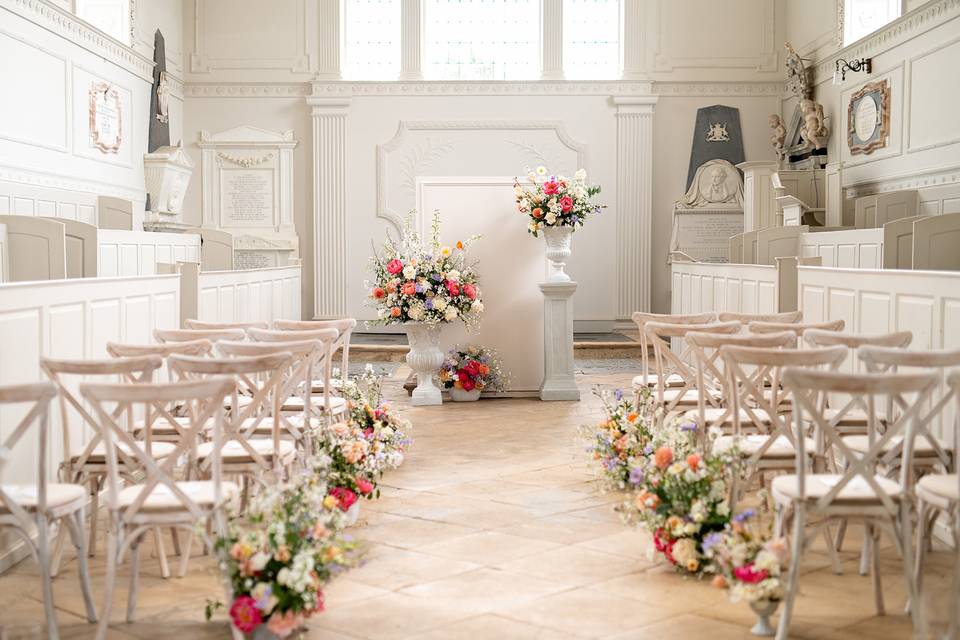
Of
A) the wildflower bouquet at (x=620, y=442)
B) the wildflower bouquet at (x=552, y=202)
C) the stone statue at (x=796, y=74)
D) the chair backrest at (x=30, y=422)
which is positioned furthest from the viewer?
the stone statue at (x=796, y=74)

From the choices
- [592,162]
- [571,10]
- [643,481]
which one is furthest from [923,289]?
[571,10]

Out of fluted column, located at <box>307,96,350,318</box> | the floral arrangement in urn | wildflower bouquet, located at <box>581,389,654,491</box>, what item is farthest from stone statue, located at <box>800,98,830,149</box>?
wildflower bouquet, located at <box>581,389,654,491</box>

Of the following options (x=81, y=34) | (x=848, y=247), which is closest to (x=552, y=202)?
(x=848, y=247)

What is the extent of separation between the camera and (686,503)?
3.88 metres

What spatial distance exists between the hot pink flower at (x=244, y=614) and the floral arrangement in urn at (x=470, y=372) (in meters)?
5.40

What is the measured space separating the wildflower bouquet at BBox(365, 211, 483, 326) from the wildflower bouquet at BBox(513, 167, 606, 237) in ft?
1.67

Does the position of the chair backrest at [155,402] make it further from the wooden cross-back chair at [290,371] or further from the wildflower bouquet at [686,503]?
the wildflower bouquet at [686,503]

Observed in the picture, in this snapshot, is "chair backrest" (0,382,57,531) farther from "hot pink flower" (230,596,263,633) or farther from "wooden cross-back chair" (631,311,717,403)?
"wooden cross-back chair" (631,311,717,403)

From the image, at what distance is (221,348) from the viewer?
4477 millimetres

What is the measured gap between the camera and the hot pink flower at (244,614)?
3086mm

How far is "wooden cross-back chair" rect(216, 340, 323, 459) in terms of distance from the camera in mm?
4406

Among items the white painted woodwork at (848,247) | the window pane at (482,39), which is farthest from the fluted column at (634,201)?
the white painted woodwork at (848,247)

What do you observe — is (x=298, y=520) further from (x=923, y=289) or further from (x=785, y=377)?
(x=923, y=289)

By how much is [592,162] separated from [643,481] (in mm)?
10786
